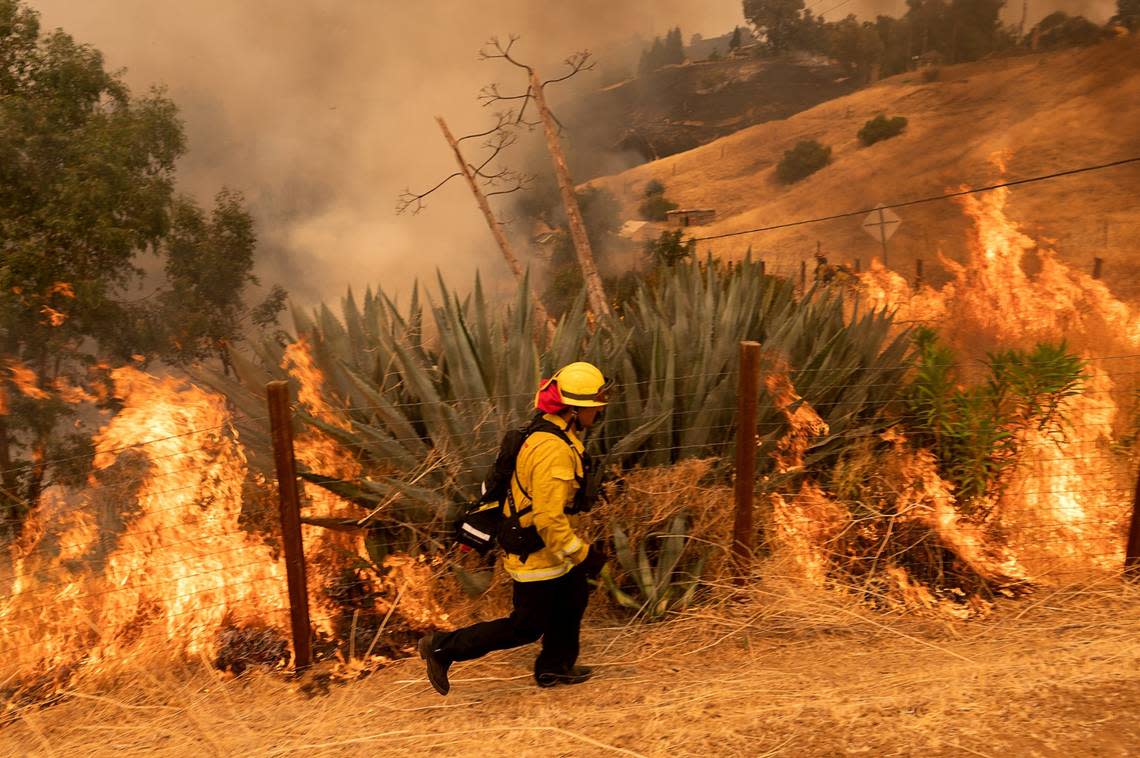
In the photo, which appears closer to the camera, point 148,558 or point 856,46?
point 148,558

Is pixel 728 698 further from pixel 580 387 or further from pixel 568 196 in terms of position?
Result: pixel 568 196

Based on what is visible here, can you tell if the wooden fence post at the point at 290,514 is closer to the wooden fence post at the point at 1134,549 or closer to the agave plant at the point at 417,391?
the agave plant at the point at 417,391

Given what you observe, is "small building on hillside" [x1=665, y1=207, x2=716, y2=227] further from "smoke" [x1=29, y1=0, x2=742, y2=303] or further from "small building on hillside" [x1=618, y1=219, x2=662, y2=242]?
"smoke" [x1=29, y1=0, x2=742, y2=303]

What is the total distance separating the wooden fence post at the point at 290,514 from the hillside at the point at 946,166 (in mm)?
31518

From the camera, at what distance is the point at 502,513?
3.82 m

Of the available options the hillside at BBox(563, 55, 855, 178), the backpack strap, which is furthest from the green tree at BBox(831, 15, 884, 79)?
the backpack strap

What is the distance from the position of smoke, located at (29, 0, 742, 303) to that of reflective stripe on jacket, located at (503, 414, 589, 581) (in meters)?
60.6

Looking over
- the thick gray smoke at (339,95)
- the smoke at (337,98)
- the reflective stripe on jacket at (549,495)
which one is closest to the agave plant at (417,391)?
the reflective stripe on jacket at (549,495)

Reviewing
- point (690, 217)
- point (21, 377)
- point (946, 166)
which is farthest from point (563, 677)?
point (690, 217)

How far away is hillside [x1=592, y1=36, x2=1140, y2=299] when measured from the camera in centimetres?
3638

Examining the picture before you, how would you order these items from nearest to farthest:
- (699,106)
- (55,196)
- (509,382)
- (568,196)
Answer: (509,382)
(568,196)
(55,196)
(699,106)

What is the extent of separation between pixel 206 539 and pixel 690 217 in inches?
1879

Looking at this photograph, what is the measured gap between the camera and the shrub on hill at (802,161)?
51531 mm

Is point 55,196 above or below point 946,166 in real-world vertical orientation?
above
